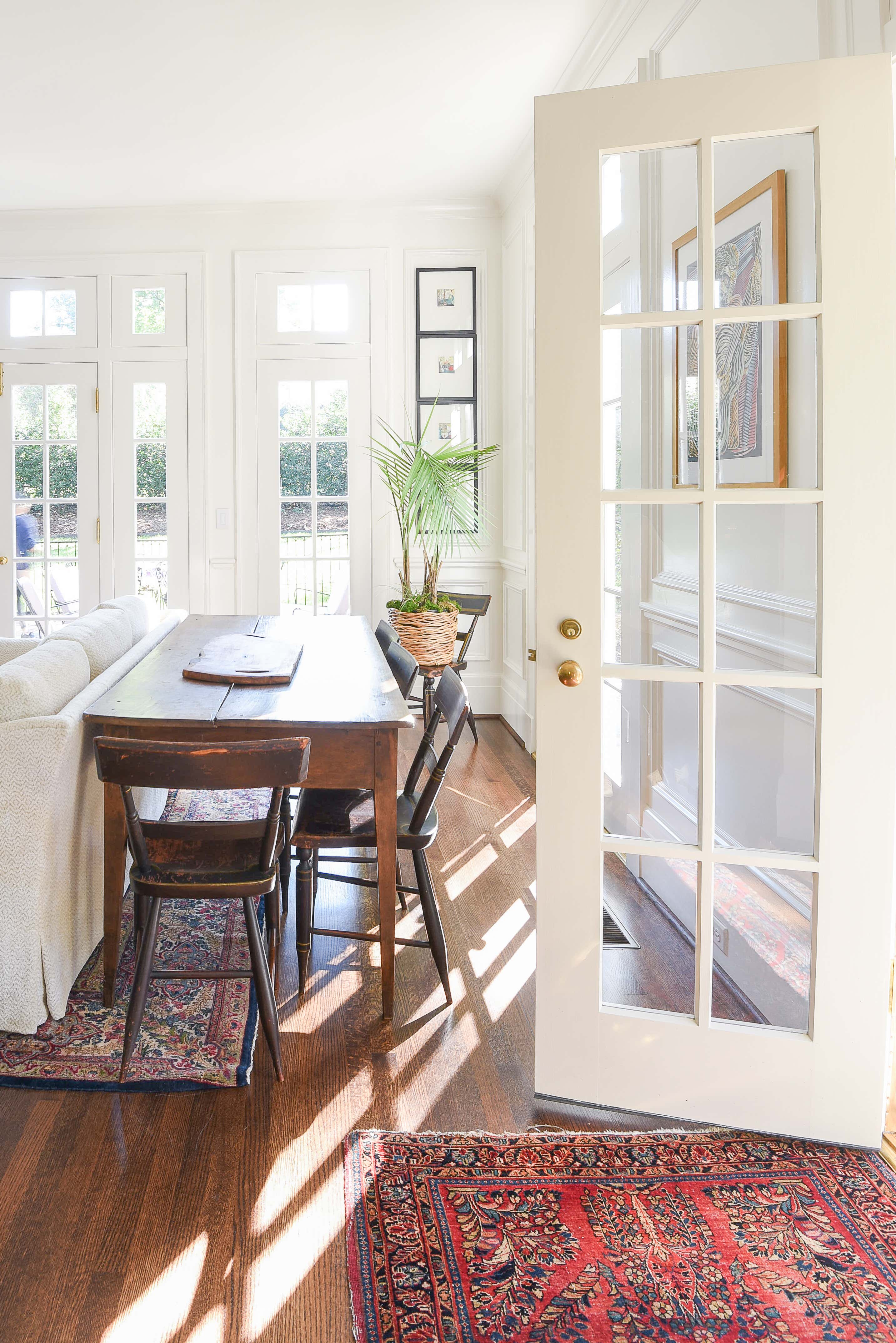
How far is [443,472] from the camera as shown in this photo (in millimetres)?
5234

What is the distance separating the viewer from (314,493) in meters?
5.78

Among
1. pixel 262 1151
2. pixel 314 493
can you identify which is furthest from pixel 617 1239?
pixel 314 493

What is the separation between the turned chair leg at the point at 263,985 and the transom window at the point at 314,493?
3.96m

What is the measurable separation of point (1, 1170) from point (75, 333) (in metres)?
Answer: 5.26

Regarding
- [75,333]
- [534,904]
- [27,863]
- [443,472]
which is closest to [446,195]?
[443,472]

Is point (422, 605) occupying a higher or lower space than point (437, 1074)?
higher

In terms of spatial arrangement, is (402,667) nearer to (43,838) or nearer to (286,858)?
(286,858)

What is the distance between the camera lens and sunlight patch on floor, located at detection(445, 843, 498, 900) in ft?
10.3

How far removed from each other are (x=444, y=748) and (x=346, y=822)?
1.08 feet

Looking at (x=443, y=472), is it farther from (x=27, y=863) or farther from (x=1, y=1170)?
(x=1, y=1170)

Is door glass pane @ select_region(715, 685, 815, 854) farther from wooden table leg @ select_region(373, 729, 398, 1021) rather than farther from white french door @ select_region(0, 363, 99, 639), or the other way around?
white french door @ select_region(0, 363, 99, 639)

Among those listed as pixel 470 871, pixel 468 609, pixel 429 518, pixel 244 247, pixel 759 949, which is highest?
pixel 244 247

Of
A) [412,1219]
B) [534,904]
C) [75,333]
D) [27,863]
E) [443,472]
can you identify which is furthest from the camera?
[75,333]

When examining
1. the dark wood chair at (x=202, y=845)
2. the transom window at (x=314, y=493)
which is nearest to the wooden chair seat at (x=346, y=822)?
the dark wood chair at (x=202, y=845)
